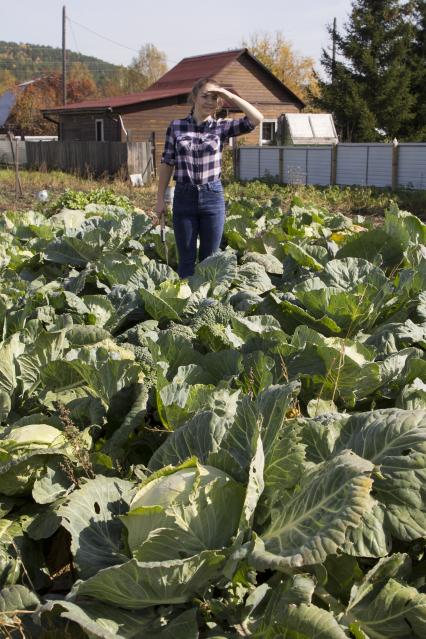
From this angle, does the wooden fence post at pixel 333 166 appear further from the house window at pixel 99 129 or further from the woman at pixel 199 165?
the woman at pixel 199 165

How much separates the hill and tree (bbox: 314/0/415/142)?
90.2 metres

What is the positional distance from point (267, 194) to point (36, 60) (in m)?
128

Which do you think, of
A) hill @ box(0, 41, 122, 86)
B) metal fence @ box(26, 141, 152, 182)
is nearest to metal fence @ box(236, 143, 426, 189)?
metal fence @ box(26, 141, 152, 182)

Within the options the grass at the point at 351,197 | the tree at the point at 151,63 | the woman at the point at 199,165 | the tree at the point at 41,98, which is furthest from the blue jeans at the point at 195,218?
the tree at the point at 151,63

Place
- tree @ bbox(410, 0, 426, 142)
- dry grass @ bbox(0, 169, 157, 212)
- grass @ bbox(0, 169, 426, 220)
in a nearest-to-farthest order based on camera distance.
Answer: grass @ bbox(0, 169, 426, 220) < dry grass @ bbox(0, 169, 157, 212) < tree @ bbox(410, 0, 426, 142)

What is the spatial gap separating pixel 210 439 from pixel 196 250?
3.86m

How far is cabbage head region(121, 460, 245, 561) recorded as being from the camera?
176cm

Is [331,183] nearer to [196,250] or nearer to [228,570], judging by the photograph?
[196,250]

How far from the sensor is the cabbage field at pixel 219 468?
171cm

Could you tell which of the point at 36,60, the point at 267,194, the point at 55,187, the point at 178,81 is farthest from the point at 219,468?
the point at 36,60

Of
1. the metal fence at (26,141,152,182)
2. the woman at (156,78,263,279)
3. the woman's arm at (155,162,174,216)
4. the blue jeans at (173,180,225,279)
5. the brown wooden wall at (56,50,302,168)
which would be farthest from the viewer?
the brown wooden wall at (56,50,302,168)

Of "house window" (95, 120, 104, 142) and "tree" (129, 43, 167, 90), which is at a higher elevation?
"tree" (129, 43, 167, 90)

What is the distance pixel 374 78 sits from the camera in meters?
38.5

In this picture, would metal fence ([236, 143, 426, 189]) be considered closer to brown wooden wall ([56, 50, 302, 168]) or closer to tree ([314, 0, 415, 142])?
brown wooden wall ([56, 50, 302, 168])
